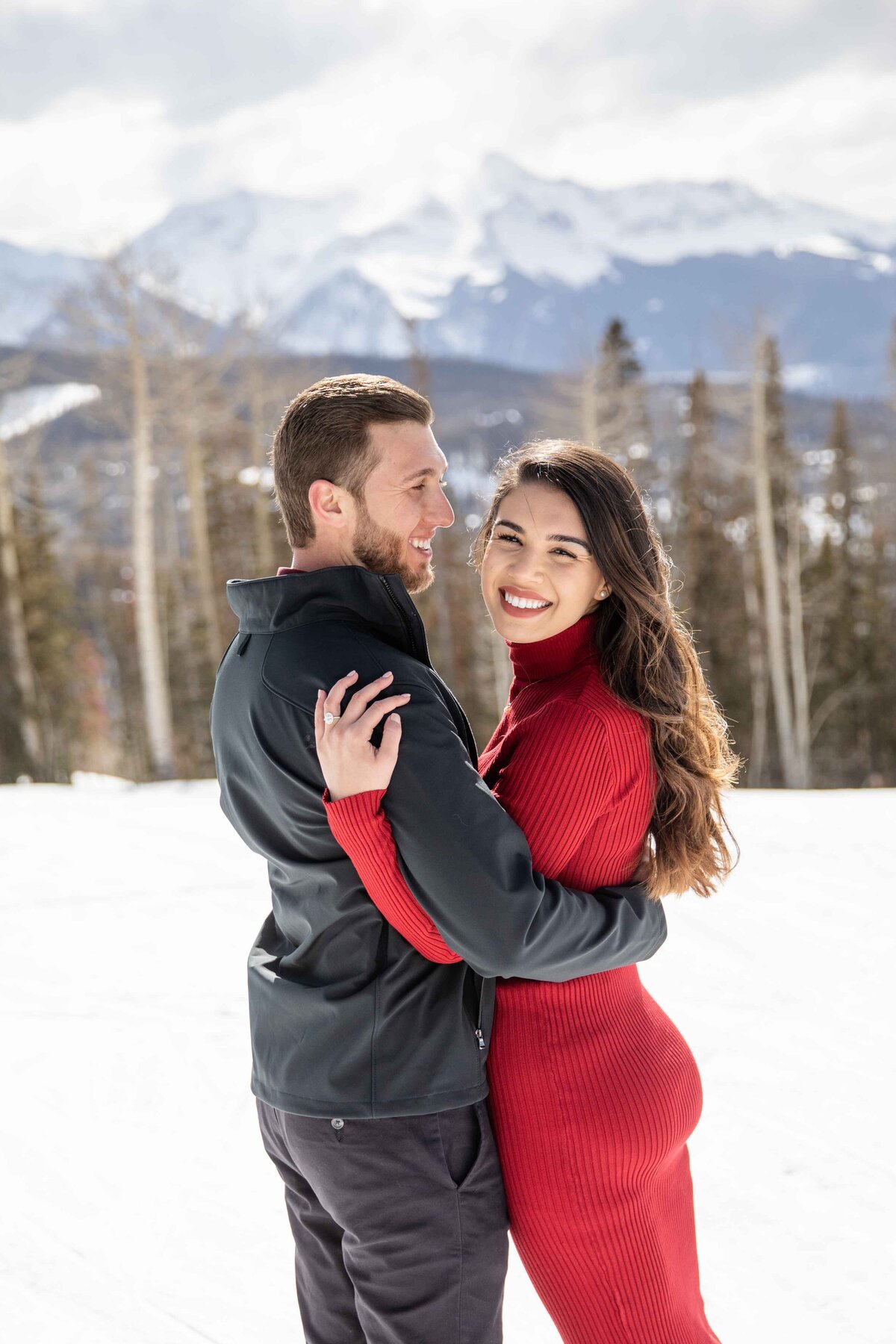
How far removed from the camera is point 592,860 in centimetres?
185

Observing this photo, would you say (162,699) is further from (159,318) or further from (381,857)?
(381,857)

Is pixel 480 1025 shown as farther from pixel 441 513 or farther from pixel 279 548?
pixel 279 548

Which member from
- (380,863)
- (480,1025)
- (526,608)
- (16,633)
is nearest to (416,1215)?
(480,1025)

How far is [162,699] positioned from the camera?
15594 millimetres

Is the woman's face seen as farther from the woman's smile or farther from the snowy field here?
the snowy field

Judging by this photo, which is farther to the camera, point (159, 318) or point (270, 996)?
point (159, 318)

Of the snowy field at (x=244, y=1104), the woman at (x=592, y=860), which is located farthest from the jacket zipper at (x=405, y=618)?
the snowy field at (x=244, y=1104)

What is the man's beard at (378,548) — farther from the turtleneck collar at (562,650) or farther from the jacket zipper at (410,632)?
the turtleneck collar at (562,650)

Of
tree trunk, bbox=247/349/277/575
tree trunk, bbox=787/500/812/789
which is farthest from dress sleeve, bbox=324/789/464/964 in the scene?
tree trunk, bbox=787/500/812/789

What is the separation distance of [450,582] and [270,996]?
29503 mm

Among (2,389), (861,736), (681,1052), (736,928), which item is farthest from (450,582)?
(681,1052)

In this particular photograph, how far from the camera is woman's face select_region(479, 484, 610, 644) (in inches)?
78.6

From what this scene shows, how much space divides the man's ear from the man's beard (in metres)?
0.03

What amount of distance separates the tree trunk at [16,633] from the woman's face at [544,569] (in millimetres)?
18632
